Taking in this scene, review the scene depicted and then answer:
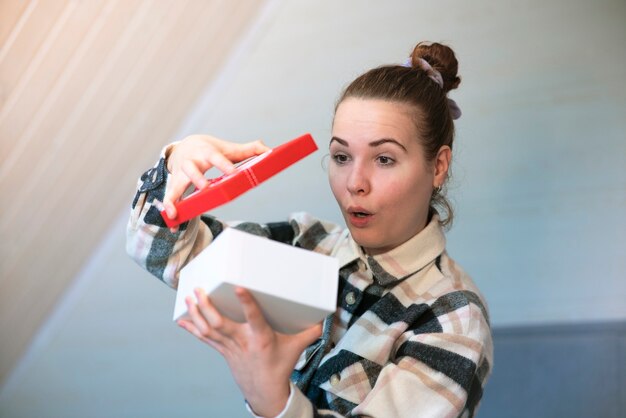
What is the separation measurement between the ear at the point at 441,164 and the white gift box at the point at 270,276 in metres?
0.53

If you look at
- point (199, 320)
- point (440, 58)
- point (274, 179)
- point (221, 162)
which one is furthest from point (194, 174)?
point (274, 179)

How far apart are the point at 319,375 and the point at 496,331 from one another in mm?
687

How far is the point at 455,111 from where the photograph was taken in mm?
1467

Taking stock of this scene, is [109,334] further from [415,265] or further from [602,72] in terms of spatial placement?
[602,72]

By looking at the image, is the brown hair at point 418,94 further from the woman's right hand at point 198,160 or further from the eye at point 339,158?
the woman's right hand at point 198,160

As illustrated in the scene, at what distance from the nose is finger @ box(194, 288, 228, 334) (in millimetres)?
407

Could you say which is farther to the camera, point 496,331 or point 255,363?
point 496,331

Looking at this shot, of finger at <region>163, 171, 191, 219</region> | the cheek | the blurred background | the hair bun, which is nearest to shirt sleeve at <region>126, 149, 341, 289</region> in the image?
finger at <region>163, 171, 191, 219</region>

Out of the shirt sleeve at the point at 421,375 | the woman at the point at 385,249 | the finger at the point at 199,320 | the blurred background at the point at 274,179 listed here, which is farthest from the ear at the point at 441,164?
the finger at the point at 199,320

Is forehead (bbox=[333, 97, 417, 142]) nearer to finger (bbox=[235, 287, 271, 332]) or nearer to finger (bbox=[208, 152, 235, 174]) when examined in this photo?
finger (bbox=[208, 152, 235, 174])

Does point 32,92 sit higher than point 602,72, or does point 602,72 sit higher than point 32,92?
point 602,72

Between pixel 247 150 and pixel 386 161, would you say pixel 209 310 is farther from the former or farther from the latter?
pixel 386 161

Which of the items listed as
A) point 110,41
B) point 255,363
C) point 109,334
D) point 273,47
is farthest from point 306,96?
point 255,363

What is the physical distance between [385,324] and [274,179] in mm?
816
